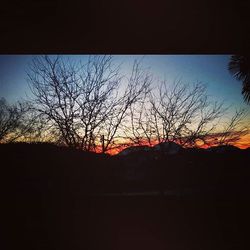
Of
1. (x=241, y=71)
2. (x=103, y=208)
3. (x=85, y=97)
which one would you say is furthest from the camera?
(x=85, y=97)

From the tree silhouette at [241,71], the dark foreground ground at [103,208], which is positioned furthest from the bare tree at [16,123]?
the tree silhouette at [241,71]

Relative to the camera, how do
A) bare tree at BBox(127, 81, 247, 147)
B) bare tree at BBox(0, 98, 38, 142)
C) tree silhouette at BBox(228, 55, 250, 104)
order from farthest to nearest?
1. bare tree at BBox(127, 81, 247, 147)
2. bare tree at BBox(0, 98, 38, 142)
3. tree silhouette at BBox(228, 55, 250, 104)

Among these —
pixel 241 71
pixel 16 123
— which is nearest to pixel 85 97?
pixel 16 123

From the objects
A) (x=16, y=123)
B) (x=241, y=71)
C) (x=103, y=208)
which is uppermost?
(x=241, y=71)

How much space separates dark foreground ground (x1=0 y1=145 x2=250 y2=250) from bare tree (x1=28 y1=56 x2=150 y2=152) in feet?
1.14

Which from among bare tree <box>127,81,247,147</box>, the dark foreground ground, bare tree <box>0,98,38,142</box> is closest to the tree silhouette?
bare tree <box>127,81,247,147</box>

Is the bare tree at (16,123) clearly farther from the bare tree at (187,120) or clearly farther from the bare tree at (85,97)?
the bare tree at (187,120)

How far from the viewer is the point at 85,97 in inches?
158

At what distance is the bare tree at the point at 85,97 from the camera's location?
3.97 meters

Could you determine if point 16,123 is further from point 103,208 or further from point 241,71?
point 241,71

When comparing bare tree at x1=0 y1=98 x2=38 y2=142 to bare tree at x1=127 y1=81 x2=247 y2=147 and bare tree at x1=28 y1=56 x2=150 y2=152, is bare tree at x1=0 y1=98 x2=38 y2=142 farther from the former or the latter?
bare tree at x1=127 y1=81 x2=247 y2=147

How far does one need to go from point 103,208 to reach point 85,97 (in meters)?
1.72

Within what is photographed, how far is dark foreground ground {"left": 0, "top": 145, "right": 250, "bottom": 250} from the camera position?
8.10 ft
